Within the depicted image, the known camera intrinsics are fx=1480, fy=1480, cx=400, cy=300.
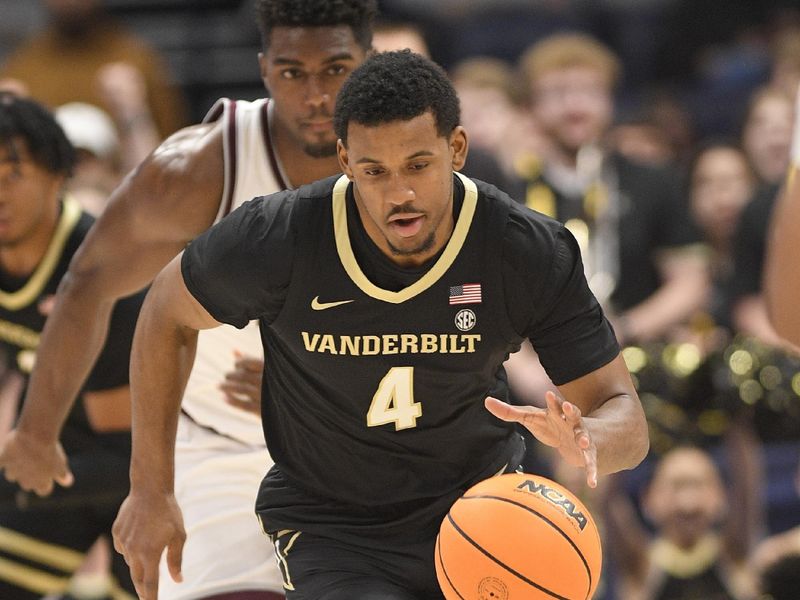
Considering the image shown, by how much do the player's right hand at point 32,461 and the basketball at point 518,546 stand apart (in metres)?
1.71

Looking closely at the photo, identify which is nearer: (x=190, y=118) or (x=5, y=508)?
(x=5, y=508)

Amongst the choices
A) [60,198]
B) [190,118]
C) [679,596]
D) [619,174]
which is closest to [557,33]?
[190,118]

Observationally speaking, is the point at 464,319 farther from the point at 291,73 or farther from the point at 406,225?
the point at 291,73

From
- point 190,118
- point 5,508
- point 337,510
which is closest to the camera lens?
point 337,510

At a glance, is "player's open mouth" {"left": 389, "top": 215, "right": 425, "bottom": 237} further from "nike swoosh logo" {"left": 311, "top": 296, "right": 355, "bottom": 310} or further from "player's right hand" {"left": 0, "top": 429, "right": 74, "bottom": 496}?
"player's right hand" {"left": 0, "top": 429, "right": 74, "bottom": 496}

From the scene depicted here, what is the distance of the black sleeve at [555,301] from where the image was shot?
3.70 m

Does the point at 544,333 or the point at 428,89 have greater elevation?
the point at 428,89

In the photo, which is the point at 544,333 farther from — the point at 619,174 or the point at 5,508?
the point at 619,174

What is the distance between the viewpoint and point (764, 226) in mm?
7605

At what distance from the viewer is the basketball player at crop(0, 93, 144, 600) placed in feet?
18.0

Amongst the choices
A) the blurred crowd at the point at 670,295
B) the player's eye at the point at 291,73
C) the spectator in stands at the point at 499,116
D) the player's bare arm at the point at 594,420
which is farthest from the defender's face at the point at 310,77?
the spectator in stands at the point at 499,116

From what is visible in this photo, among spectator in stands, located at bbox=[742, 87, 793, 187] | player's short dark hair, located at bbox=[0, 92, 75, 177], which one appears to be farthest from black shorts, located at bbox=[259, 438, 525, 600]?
spectator in stands, located at bbox=[742, 87, 793, 187]

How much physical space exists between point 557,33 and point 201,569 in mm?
7749

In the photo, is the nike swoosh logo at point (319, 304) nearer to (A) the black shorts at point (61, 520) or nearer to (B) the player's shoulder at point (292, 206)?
(B) the player's shoulder at point (292, 206)
